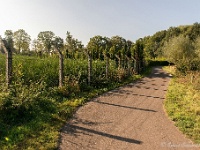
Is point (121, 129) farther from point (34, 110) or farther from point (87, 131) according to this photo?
point (34, 110)

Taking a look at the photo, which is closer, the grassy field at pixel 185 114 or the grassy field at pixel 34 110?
the grassy field at pixel 34 110

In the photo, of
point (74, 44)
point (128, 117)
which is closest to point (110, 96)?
point (128, 117)

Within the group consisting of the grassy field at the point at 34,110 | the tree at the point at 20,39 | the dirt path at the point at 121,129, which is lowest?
the dirt path at the point at 121,129

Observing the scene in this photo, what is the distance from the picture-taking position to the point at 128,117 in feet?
28.1

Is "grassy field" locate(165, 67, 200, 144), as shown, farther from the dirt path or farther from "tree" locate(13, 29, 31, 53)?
"tree" locate(13, 29, 31, 53)

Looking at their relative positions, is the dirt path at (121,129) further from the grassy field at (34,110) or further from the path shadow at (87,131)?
the grassy field at (34,110)

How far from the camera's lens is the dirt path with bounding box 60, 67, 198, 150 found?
19.9ft

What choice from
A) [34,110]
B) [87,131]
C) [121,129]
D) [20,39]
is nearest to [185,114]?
[121,129]

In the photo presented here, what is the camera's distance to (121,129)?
23.8 ft

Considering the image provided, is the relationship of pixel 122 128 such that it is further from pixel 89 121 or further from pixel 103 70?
pixel 103 70

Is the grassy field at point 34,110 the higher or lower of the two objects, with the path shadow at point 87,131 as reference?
higher

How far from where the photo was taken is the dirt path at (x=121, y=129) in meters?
6.07

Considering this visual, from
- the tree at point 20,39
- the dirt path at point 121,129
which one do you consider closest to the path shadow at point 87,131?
the dirt path at point 121,129

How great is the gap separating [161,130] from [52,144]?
3.76m
